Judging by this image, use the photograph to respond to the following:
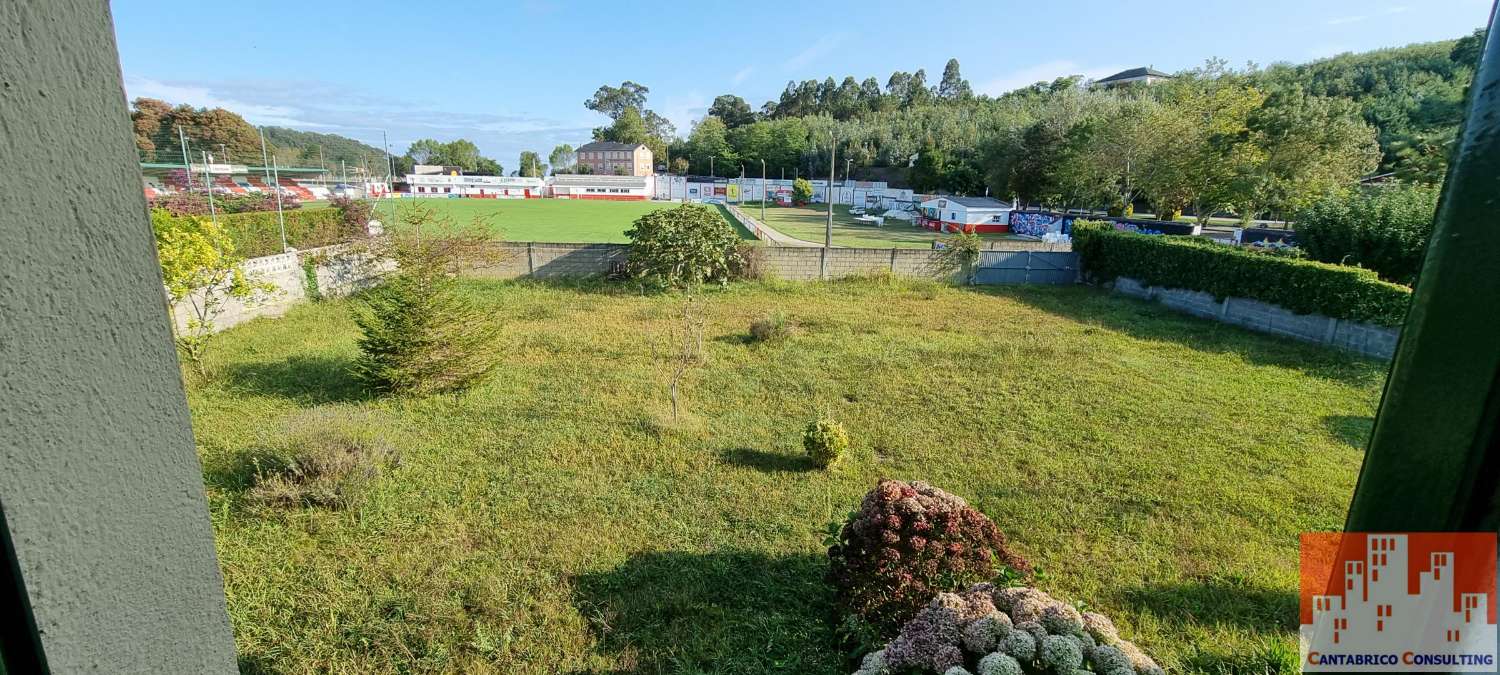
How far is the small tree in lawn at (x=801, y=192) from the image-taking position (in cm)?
5194

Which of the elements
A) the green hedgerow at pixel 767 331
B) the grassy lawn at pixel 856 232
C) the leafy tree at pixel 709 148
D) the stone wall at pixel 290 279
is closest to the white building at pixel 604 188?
the leafy tree at pixel 709 148

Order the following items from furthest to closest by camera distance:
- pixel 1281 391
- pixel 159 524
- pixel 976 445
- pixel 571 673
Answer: pixel 1281 391, pixel 976 445, pixel 571 673, pixel 159 524

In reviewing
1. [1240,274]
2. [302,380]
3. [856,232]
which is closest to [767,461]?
[302,380]

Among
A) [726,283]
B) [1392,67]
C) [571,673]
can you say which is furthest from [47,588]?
[1392,67]

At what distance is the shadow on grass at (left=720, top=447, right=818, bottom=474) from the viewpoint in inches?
213

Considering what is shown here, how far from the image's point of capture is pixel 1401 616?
0.78 metres

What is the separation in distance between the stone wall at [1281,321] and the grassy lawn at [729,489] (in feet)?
1.65

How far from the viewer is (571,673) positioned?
3125 mm

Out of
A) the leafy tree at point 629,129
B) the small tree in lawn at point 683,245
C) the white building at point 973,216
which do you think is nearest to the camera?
the small tree in lawn at point 683,245

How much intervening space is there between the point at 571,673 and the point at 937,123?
64337 millimetres

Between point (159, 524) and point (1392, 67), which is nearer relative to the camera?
point (159, 524)

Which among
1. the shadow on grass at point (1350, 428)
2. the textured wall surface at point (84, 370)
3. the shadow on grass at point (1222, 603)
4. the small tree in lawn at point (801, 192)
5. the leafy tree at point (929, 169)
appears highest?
the leafy tree at point (929, 169)

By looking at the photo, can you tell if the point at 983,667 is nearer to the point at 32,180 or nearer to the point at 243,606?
the point at 32,180

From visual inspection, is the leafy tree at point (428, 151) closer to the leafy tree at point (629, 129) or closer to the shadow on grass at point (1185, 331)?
the leafy tree at point (629, 129)
